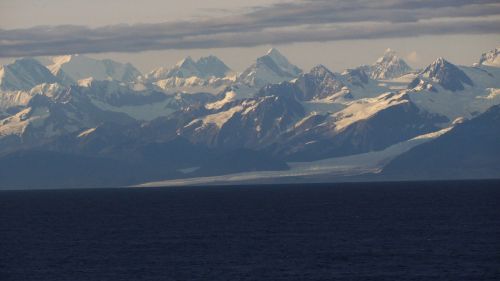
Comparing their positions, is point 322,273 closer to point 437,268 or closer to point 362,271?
point 362,271

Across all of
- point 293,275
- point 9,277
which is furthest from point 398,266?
point 9,277

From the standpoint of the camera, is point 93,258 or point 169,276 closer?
point 169,276

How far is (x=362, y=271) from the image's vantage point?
577 ft

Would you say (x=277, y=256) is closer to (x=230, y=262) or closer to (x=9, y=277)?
(x=230, y=262)

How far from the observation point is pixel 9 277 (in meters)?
176

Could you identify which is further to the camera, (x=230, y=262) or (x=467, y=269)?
(x=230, y=262)

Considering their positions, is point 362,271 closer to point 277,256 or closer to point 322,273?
point 322,273

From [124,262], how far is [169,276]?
62.3 ft

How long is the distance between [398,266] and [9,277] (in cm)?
5679

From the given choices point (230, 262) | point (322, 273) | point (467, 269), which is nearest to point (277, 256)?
point (230, 262)

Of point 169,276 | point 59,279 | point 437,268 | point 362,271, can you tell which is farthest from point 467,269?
point 59,279

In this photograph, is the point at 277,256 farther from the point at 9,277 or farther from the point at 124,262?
the point at 9,277

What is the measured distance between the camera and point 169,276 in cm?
17500

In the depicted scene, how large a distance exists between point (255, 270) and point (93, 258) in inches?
1273
